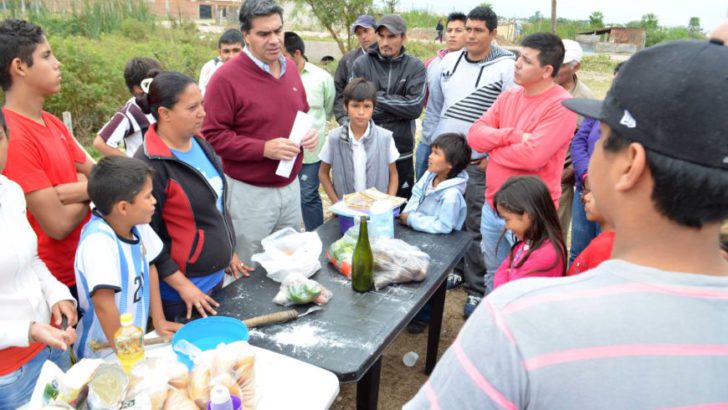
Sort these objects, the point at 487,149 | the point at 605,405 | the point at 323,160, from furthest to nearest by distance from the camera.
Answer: the point at 323,160, the point at 487,149, the point at 605,405

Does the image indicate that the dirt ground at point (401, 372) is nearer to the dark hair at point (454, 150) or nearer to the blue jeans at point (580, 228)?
the blue jeans at point (580, 228)

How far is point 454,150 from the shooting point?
314 cm

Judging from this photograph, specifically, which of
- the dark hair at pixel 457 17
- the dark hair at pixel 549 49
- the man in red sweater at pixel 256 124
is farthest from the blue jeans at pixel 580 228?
the man in red sweater at pixel 256 124

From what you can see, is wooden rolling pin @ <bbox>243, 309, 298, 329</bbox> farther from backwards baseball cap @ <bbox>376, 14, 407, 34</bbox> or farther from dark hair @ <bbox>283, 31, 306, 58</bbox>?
dark hair @ <bbox>283, 31, 306, 58</bbox>

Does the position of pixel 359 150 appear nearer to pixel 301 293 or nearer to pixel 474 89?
pixel 474 89

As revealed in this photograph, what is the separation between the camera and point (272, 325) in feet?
6.37

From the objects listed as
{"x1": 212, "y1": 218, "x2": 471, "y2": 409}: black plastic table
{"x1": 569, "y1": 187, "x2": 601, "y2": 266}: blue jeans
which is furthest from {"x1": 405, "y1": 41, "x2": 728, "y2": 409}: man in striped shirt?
{"x1": 569, "y1": 187, "x2": 601, "y2": 266}: blue jeans

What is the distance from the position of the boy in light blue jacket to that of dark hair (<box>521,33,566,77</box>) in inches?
28.1

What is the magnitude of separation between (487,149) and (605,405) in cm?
270

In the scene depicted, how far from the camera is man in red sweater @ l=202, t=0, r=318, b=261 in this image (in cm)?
294

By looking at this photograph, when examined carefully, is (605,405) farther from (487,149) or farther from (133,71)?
(133,71)

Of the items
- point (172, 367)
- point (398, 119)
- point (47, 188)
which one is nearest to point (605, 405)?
point (172, 367)

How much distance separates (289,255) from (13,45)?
1.53m

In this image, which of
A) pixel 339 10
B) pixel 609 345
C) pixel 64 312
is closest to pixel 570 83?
pixel 609 345
